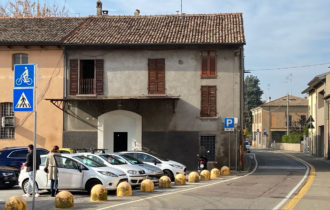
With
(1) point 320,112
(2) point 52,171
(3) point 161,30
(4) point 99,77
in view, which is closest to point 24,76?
(2) point 52,171

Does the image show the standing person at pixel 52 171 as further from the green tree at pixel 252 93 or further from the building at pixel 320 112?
the green tree at pixel 252 93

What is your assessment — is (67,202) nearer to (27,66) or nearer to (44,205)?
(44,205)

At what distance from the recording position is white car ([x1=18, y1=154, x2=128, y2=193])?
17.1 metres

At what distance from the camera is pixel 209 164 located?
2831 centimetres

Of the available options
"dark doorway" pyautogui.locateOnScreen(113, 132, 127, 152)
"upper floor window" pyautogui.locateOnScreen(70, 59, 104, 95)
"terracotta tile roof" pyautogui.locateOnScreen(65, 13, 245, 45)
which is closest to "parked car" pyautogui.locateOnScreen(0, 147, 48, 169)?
"upper floor window" pyautogui.locateOnScreen(70, 59, 104, 95)

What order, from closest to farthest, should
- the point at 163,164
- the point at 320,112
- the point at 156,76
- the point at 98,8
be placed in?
the point at 163,164 → the point at 156,76 → the point at 98,8 → the point at 320,112

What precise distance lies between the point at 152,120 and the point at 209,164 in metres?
4.75

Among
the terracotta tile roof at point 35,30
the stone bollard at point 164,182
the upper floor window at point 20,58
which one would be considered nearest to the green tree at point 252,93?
the terracotta tile roof at point 35,30

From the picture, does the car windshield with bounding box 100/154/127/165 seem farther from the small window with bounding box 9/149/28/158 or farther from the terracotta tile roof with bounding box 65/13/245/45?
the terracotta tile roof with bounding box 65/13/245/45

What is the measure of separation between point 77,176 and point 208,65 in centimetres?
1541

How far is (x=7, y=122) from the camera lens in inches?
1236

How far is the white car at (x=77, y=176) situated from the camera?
17094mm

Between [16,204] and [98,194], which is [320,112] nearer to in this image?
[98,194]

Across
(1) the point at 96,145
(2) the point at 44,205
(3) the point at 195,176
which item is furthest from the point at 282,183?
(1) the point at 96,145
